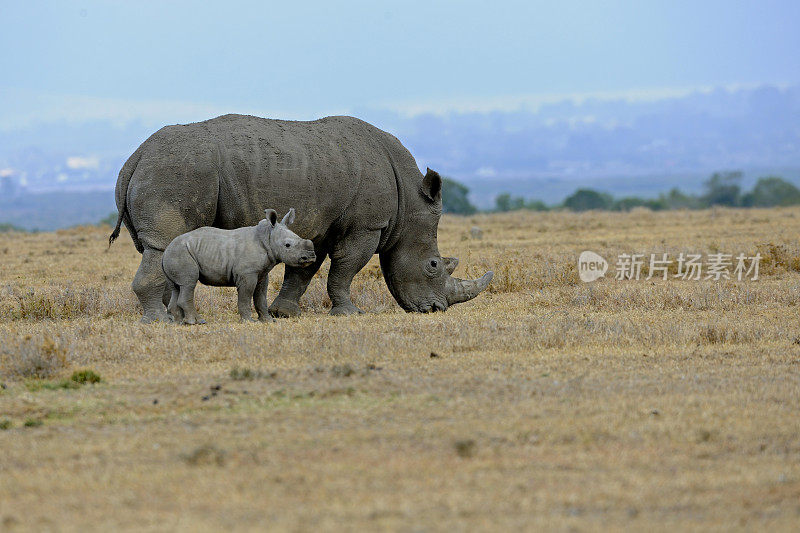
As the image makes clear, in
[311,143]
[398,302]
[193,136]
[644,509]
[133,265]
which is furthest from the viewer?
[133,265]

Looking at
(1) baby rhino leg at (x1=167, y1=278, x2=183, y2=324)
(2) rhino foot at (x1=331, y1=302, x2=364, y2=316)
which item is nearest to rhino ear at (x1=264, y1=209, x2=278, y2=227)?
(1) baby rhino leg at (x1=167, y1=278, x2=183, y2=324)

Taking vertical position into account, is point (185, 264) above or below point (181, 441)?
above

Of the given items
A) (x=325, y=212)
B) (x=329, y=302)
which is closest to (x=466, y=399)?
(x=325, y=212)

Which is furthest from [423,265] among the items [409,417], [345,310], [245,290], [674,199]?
[674,199]

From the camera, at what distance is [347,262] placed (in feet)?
40.1

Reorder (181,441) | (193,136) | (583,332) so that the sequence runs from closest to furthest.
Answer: (181,441) → (583,332) → (193,136)

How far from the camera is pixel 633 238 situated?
26.1m

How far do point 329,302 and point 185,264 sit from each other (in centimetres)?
335

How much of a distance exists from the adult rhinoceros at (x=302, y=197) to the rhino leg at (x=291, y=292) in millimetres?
13

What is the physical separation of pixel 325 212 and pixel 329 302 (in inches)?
80.5

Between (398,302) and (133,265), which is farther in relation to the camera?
(133,265)

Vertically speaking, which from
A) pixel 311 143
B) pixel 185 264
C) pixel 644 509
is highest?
pixel 311 143

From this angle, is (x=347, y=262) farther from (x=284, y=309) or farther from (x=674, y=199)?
(x=674, y=199)

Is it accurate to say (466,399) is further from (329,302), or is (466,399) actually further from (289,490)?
(329,302)
